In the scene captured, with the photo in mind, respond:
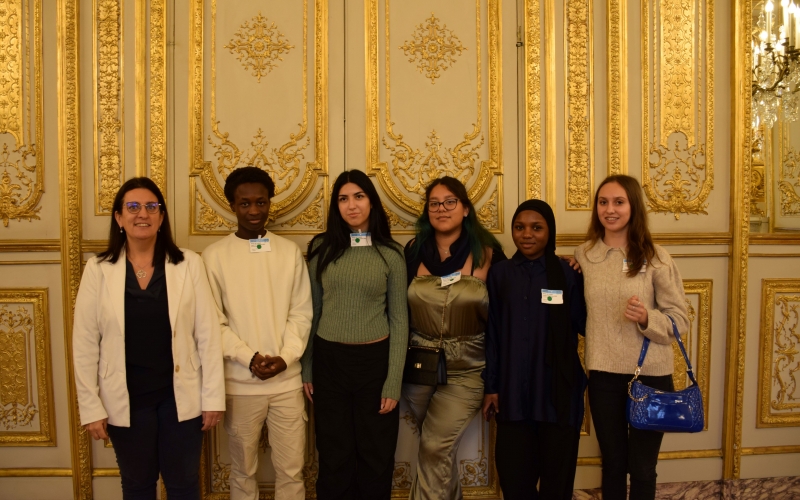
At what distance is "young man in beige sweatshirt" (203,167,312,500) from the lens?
2.18m

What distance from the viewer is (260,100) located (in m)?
2.67

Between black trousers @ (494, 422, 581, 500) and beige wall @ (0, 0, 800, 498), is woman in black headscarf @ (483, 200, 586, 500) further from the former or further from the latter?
beige wall @ (0, 0, 800, 498)

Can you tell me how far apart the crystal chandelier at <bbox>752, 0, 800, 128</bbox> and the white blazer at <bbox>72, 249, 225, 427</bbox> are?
326cm

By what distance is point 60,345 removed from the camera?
2.65 metres

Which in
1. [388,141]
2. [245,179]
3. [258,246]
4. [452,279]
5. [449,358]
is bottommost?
[449,358]

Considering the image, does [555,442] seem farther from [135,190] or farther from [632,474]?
[135,190]

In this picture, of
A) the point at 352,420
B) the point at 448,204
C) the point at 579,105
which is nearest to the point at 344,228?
the point at 448,204

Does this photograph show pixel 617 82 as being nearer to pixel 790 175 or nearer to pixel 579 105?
pixel 579 105

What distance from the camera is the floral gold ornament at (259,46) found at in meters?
2.67

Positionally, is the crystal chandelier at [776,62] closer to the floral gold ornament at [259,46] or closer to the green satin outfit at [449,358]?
the green satin outfit at [449,358]

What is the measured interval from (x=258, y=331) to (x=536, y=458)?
137 cm

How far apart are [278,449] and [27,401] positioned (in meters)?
1.53

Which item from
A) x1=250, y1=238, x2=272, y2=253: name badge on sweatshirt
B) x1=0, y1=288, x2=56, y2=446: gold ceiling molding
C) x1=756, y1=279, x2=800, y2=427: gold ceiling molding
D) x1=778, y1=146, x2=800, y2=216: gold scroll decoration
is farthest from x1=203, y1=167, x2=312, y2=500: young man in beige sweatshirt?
x1=778, y1=146, x2=800, y2=216: gold scroll decoration

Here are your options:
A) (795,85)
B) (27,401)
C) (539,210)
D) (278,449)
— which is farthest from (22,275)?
(795,85)
